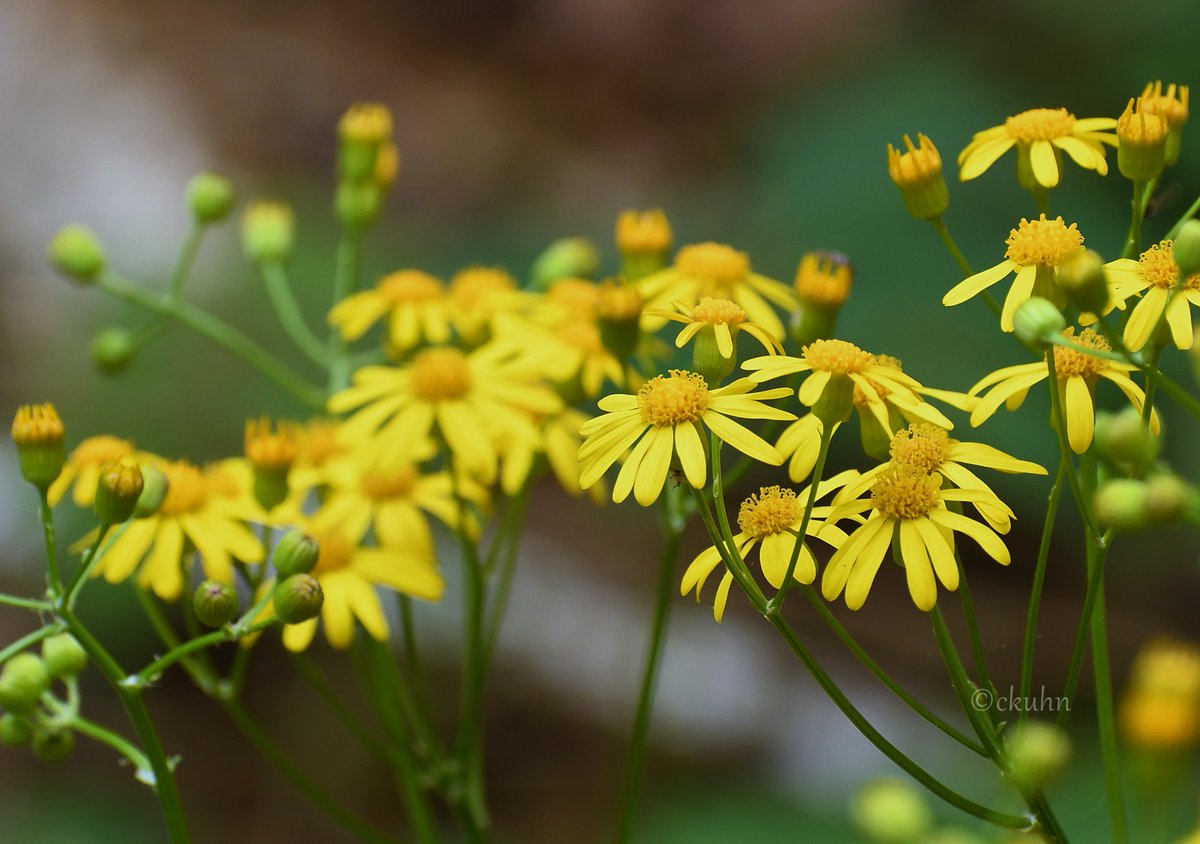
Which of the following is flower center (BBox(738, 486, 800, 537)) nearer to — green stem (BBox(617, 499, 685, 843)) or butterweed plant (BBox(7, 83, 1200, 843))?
butterweed plant (BBox(7, 83, 1200, 843))

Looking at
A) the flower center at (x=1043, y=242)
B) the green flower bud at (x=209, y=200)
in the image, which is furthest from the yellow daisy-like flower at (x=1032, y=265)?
the green flower bud at (x=209, y=200)

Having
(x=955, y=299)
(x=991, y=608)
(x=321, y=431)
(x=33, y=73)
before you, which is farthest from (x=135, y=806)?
(x=33, y=73)

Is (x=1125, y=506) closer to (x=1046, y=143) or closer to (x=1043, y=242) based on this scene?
(x=1043, y=242)

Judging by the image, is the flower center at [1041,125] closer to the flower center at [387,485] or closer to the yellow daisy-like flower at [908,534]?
the yellow daisy-like flower at [908,534]

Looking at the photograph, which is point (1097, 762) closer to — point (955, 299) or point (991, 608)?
point (991, 608)

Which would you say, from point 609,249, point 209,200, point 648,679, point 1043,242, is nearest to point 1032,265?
point 1043,242

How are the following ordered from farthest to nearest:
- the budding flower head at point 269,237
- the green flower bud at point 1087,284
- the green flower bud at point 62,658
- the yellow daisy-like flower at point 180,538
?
the budding flower head at point 269,237 → the yellow daisy-like flower at point 180,538 → the green flower bud at point 62,658 → the green flower bud at point 1087,284
